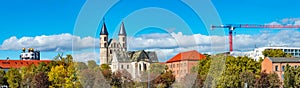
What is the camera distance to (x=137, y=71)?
74750 millimetres

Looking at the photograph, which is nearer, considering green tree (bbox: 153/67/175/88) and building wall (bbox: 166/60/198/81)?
green tree (bbox: 153/67/175/88)

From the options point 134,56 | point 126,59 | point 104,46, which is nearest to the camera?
point 126,59

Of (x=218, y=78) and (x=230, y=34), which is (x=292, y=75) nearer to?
(x=218, y=78)

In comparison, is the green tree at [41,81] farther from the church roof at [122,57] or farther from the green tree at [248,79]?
the church roof at [122,57]

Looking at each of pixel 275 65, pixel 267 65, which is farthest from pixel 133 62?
pixel 275 65

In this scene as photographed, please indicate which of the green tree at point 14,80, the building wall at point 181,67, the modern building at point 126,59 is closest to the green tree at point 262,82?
the building wall at point 181,67

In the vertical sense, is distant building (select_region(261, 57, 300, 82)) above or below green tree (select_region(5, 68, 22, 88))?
above

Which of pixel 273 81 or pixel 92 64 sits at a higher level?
pixel 92 64

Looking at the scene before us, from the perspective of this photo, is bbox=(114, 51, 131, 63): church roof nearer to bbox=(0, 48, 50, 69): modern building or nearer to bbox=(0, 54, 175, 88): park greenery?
bbox=(0, 54, 175, 88): park greenery

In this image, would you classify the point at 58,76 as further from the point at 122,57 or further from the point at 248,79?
the point at 122,57

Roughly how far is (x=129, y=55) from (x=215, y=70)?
24.3 meters

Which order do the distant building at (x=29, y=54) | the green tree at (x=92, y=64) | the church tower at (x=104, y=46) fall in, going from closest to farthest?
the green tree at (x=92, y=64) → the church tower at (x=104, y=46) → the distant building at (x=29, y=54)

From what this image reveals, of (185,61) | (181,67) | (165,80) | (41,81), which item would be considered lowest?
(165,80)

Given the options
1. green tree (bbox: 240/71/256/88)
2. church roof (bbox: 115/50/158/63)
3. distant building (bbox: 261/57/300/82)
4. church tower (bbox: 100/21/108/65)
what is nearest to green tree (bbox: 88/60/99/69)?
green tree (bbox: 240/71/256/88)
